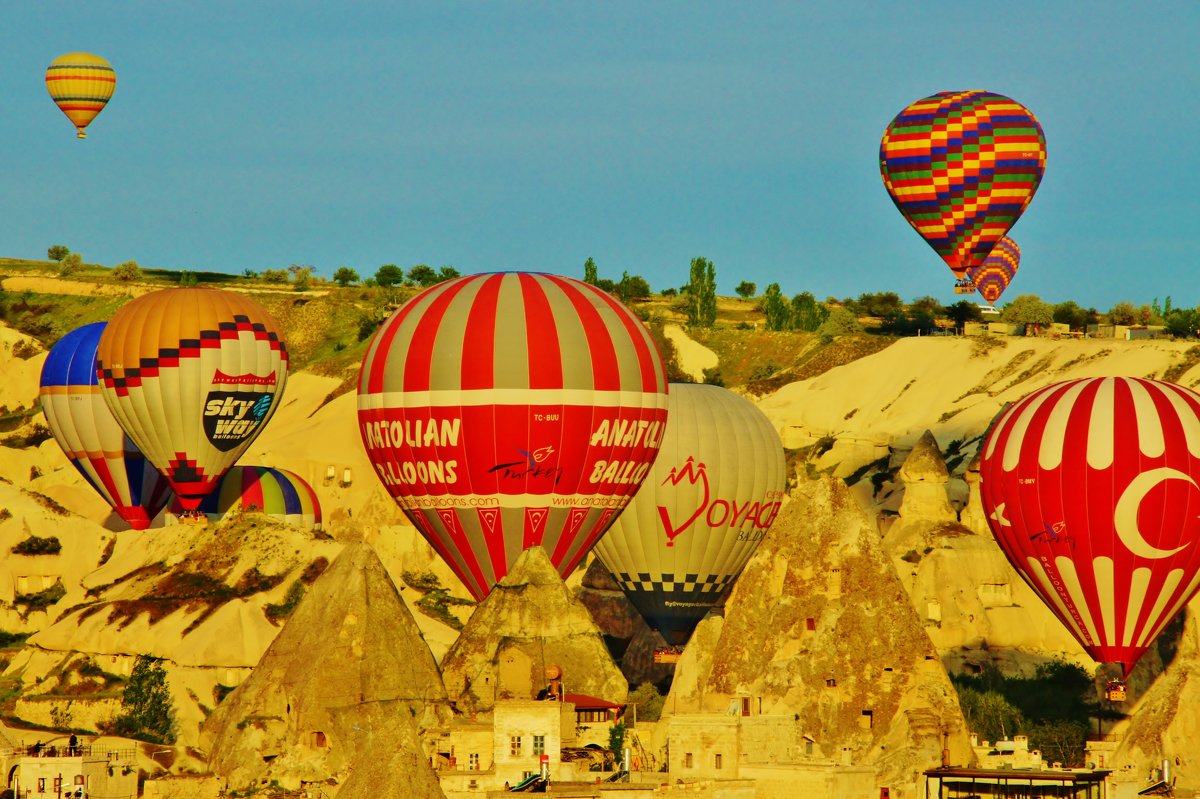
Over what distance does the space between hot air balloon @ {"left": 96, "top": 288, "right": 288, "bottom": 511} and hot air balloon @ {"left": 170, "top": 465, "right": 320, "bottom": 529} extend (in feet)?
2.82

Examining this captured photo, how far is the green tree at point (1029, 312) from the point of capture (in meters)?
134

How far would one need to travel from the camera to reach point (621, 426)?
204ft

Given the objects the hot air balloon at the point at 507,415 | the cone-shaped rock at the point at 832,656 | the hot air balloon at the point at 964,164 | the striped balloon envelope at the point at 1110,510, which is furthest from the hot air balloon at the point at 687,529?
the hot air balloon at the point at 964,164

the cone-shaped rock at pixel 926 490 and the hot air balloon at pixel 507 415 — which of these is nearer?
the hot air balloon at pixel 507 415

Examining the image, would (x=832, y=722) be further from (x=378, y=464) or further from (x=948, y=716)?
(x=378, y=464)

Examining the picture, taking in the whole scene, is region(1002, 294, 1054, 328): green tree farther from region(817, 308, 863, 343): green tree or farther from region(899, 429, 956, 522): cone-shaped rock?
region(899, 429, 956, 522): cone-shaped rock

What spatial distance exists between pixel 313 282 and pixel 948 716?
113314 mm

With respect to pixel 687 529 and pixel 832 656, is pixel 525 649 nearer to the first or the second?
pixel 832 656

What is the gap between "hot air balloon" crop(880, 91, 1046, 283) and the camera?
311 feet

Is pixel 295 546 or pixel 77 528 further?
pixel 77 528

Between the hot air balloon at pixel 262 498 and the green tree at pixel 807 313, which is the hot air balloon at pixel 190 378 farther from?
the green tree at pixel 807 313

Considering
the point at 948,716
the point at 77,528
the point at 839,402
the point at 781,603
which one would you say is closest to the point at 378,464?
the point at 781,603

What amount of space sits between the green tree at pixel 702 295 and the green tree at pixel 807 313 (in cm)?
490

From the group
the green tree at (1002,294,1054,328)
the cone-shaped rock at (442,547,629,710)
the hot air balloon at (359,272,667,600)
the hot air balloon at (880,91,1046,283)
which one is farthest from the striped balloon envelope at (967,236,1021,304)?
the cone-shaped rock at (442,547,629,710)
